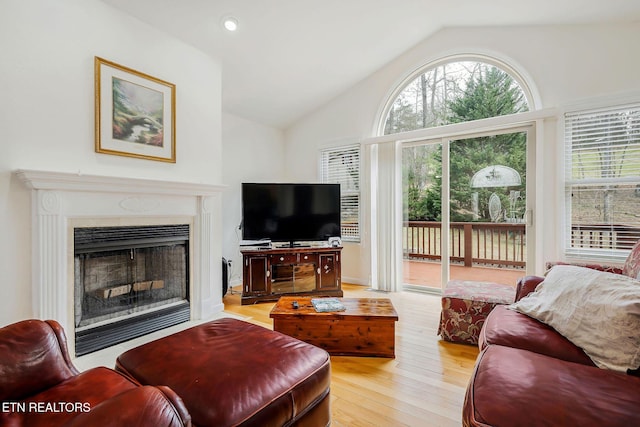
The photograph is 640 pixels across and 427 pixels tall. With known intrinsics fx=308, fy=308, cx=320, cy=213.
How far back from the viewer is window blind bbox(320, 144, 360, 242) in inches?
169

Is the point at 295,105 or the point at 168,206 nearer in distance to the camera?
the point at 168,206

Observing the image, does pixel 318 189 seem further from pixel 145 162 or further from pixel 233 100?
pixel 145 162

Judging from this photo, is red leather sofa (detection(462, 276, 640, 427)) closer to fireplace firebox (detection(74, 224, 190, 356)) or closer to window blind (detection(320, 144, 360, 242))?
fireplace firebox (detection(74, 224, 190, 356))

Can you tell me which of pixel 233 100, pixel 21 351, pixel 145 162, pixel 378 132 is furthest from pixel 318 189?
pixel 21 351

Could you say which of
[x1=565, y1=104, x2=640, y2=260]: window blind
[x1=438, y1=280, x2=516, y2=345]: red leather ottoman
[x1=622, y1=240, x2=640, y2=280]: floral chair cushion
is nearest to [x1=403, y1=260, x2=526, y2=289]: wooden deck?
[x1=565, y1=104, x2=640, y2=260]: window blind

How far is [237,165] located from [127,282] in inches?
82.7

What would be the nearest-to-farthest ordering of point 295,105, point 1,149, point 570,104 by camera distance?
point 1,149
point 570,104
point 295,105

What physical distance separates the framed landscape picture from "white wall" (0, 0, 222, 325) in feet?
0.19

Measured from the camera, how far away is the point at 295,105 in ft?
14.3

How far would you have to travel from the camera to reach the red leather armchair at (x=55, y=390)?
29.9 inches

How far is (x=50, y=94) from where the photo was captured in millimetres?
2074

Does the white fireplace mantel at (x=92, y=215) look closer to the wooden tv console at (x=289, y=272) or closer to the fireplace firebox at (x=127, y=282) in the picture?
the fireplace firebox at (x=127, y=282)

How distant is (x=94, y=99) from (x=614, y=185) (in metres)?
4.36

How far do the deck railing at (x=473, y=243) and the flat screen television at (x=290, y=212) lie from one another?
1.03 m
